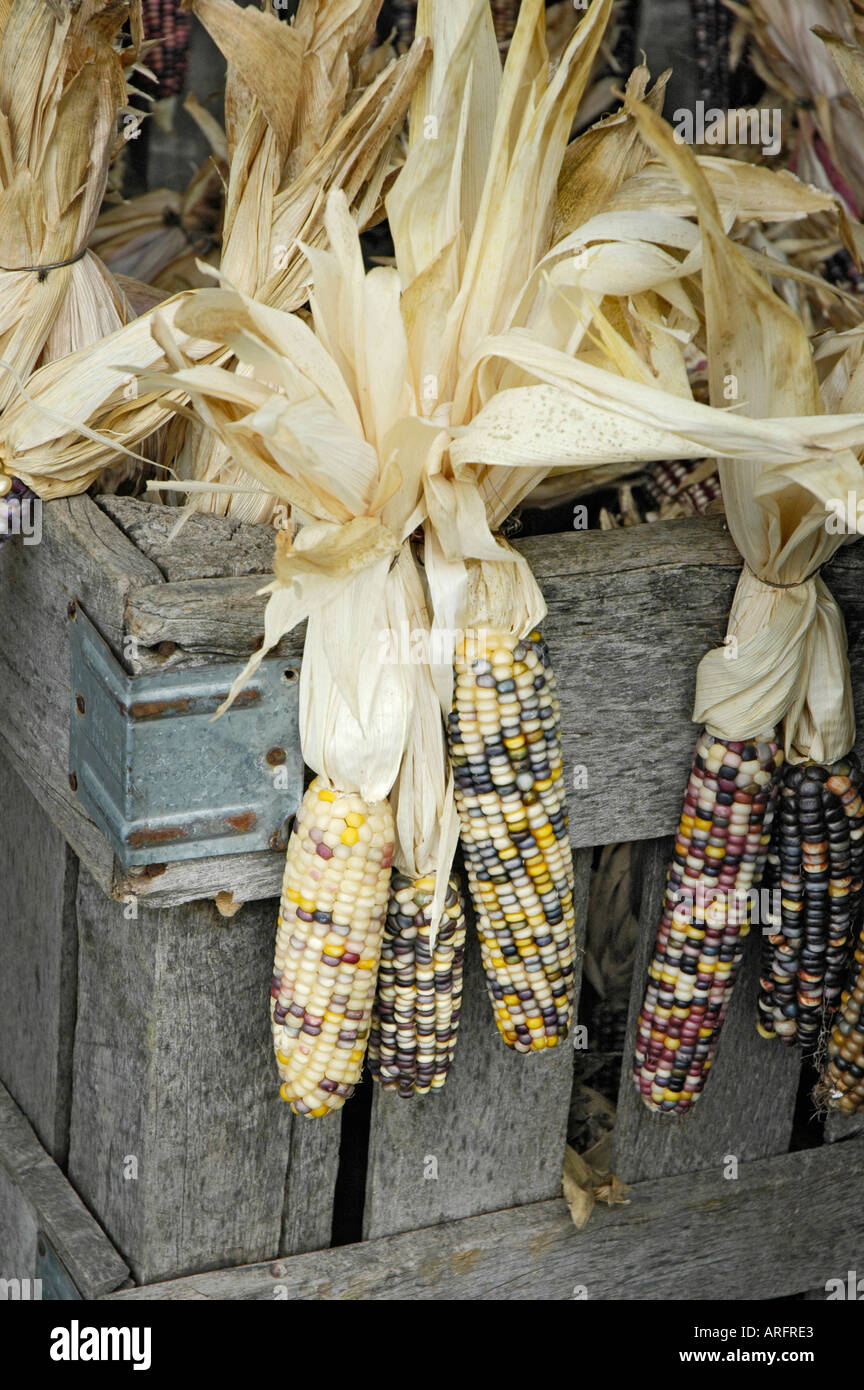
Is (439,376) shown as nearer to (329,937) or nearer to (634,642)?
(634,642)

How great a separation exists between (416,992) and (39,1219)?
626mm

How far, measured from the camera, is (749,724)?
1.45m

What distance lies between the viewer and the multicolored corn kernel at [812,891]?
4.94ft

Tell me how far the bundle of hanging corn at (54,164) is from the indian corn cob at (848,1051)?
1.07 meters

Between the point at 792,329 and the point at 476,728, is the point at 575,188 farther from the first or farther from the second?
the point at 476,728

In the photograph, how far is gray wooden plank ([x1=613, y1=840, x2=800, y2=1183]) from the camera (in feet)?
5.76

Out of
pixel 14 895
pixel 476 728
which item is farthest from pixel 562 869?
pixel 14 895

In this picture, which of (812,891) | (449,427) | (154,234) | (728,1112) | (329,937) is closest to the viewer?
(449,427)

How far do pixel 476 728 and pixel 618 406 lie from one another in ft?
1.06

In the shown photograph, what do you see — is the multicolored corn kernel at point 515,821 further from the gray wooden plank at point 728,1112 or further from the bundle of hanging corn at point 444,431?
the gray wooden plank at point 728,1112

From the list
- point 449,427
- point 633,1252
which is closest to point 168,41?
point 449,427

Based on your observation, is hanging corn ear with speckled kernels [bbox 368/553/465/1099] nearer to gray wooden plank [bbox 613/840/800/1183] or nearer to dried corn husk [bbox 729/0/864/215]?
gray wooden plank [bbox 613/840/800/1183]

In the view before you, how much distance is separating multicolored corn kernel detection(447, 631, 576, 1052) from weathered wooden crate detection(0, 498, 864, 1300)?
0.13m

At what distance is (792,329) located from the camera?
125 cm
